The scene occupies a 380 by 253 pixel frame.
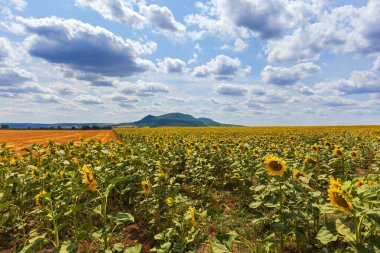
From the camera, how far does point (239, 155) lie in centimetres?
931

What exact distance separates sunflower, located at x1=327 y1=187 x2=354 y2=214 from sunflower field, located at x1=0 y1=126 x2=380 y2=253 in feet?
0.04

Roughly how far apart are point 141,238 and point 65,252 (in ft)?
10.0

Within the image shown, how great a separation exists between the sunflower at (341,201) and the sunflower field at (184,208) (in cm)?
1

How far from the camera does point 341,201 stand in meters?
3.04

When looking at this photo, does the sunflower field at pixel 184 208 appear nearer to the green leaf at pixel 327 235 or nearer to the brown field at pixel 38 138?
the green leaf at pixel 327 235

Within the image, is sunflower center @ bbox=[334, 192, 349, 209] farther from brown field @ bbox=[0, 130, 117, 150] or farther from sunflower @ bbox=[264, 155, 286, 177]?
brown field @ bbox=[0, 130, 117, 150]

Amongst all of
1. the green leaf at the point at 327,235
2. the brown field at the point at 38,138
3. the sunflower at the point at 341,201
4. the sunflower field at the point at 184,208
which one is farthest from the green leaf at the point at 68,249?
the brown field at the point at 38,138

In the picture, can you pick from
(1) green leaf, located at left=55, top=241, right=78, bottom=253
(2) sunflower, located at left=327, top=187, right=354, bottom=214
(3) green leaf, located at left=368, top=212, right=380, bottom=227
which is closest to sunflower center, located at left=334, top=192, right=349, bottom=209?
(2) sunflower, located at left=327, top=187, right=354, bottom=214

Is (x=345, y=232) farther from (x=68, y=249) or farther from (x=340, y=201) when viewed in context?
(x=68, y=249)

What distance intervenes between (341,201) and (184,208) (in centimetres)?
419

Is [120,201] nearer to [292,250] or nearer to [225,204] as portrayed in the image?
[225,204]

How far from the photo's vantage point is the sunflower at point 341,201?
2943 mm

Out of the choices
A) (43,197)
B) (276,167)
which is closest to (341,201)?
(276,167)

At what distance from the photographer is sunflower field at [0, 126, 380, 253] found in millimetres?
3178
